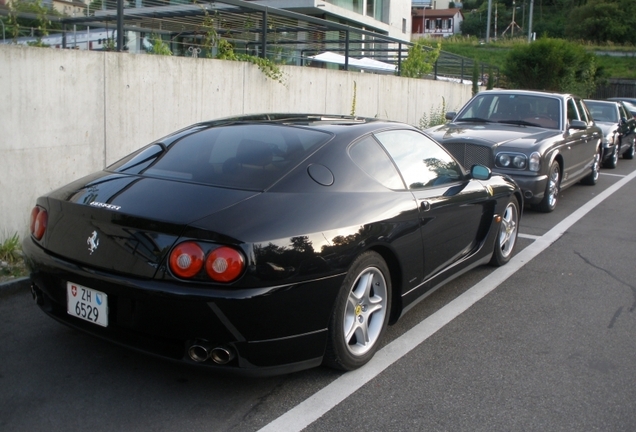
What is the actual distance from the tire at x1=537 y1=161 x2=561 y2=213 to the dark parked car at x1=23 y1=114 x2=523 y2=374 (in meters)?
4.93

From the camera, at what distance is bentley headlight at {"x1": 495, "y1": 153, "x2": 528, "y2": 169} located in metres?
8.93

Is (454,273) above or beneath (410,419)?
above

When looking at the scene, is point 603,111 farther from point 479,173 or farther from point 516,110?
point 479,173

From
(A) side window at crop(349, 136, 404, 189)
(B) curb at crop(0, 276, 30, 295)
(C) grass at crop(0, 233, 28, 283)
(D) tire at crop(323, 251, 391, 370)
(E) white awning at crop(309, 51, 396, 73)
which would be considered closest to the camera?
(D) tire at crop(323, 251, 391, 370)

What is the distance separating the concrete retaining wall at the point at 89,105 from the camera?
20.5 feet

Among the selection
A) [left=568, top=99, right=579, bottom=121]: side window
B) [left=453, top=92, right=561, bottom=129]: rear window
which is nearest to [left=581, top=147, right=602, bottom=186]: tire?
[left=568, top=99, right=579, bottom=121]: side window

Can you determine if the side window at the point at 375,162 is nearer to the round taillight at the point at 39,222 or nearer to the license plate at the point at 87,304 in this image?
the license plate at the point at 87,304

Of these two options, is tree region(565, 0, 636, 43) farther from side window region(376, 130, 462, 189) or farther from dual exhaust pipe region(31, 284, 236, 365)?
dual exhaust pipe region(31, 284, 236, 365)

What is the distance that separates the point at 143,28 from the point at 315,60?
4.11 metres

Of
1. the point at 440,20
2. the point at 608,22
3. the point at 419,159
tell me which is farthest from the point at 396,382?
the point at 440,20

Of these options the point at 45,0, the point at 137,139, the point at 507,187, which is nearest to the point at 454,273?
the point at 507,187

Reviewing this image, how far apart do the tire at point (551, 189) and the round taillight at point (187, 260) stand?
6.84 metres

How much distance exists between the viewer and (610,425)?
3.56m

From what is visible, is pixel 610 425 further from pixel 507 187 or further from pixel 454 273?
pixel 507 187
